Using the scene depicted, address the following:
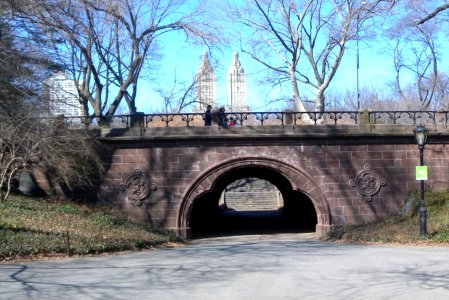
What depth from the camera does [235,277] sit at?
1127 centimetres

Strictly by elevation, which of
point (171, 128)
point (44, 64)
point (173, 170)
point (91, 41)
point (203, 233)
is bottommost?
point (203, 233)

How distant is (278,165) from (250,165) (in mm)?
1046

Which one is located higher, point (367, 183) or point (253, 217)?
point (367, 183)

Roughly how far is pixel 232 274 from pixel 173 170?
41.5 feet

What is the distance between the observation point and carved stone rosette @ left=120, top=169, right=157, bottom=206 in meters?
Answer: 24.0

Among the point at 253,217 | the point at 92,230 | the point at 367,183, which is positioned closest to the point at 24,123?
the point at 92,230

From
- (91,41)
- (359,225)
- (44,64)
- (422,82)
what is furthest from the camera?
(422,82)

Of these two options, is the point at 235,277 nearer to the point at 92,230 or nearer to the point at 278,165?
the point at 92,230

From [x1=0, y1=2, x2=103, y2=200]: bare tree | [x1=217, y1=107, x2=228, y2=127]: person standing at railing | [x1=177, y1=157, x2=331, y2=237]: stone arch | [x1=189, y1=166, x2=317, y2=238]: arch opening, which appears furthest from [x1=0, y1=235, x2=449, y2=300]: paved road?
[x1=189, y1=166, x2=317, y2=238]: arch opening

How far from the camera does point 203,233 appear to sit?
30.2m

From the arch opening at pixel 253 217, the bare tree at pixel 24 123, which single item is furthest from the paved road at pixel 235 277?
the arch opening at pixel 253 217

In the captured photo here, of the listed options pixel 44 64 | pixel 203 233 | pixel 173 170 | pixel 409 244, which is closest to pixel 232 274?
pixel 409 244

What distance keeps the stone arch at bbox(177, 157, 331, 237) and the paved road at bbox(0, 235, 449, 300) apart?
850 centimetres

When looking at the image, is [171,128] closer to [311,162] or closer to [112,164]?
[112,164]
